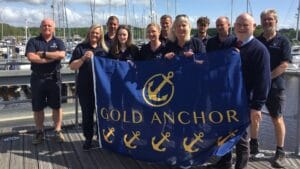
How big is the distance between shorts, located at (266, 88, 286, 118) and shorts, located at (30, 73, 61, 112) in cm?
318

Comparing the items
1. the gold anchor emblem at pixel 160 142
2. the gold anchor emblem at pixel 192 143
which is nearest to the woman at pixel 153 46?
the gold anchor emblem at pixel 160 142

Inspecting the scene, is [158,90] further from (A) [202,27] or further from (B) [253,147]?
(A) [202,27]

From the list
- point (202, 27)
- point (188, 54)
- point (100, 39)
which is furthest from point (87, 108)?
point (202, 27)

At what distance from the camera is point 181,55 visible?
4.72m

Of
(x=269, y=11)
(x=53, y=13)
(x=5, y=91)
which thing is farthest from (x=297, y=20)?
(x=269, y=11)

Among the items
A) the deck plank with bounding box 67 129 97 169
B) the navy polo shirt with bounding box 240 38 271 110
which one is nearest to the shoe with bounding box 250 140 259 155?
the navy polo shirt with bounding box 240 38 271 110

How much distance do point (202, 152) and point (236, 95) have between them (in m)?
0.80

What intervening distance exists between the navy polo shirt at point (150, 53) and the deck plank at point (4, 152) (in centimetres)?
234

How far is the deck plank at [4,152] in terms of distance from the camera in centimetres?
520

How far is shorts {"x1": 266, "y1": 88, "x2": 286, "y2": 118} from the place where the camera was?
194 inches

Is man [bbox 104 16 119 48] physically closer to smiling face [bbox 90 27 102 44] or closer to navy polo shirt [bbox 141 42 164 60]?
smiling face [bbox 90 27 102 44]

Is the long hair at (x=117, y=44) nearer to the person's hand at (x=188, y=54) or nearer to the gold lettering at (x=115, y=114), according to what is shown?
the gold lettering at (x=115, y=114)

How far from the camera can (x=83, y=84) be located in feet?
18.3

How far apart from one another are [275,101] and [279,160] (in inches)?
30.3
